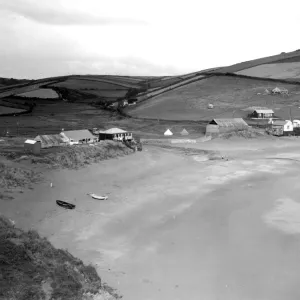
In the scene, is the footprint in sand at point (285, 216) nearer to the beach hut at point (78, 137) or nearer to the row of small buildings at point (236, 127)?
the beach hut at point (78, 137)

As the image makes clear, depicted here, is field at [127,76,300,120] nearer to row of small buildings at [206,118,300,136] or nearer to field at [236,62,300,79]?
field at [236,62,300,79]

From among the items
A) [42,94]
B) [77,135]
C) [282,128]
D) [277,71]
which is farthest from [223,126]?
[42,94]

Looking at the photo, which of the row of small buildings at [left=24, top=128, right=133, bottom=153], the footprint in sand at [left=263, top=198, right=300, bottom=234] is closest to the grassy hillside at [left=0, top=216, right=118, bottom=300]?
the footprint in sand at [left=263, top=198, right=300, bottom=234]

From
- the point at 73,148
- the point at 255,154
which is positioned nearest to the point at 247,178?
the point at 255,154

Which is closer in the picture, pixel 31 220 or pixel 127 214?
pixel 31 220

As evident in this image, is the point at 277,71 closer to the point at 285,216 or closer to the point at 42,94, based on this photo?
the point at 42,94

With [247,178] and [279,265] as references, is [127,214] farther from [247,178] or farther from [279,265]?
[247,178]

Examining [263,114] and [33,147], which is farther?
[263,114]
